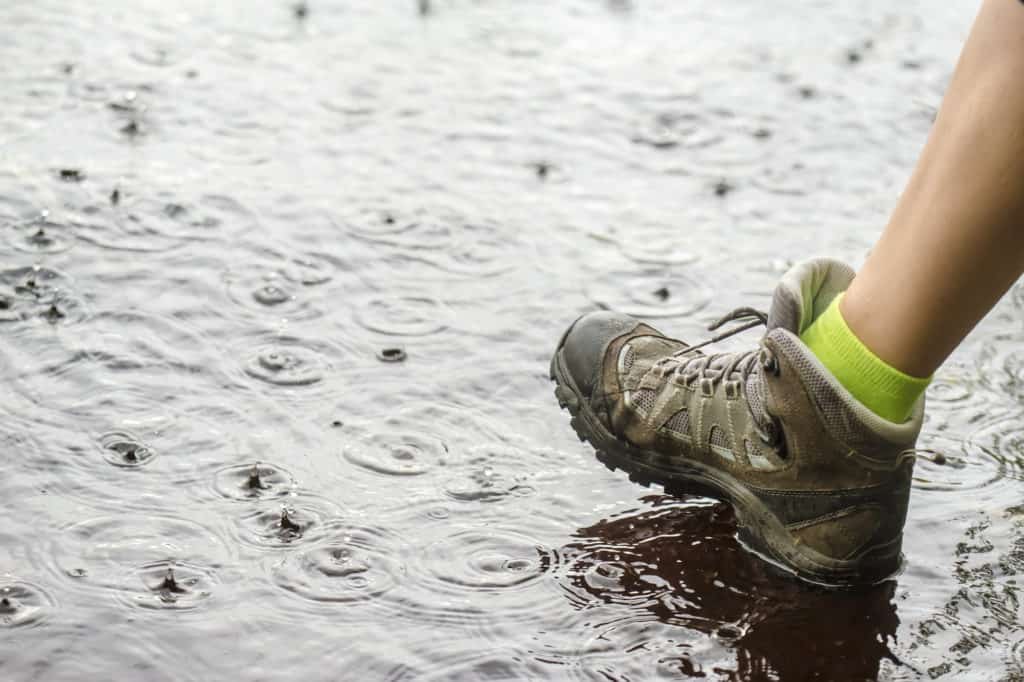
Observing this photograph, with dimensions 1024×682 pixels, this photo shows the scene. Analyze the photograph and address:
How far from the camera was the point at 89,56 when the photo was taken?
5980 millimetres

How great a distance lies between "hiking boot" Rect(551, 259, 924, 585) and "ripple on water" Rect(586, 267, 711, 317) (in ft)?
2.83

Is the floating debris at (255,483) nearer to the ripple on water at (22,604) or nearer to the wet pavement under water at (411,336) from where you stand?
the wet pavement under water at (411,336)

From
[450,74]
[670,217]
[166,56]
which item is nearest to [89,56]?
[166,56]

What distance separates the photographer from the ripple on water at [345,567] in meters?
2.87

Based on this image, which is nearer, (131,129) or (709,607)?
(709,607)

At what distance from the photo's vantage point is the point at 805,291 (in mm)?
3064

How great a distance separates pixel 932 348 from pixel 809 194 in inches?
108

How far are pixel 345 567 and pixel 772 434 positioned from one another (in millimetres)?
1082

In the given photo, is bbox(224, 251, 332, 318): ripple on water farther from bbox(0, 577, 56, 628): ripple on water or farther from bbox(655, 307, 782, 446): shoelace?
bbox(0, 577, 56, 628): ripple on water

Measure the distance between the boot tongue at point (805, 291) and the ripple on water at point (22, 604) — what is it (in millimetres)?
1821

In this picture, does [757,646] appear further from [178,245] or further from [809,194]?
[809,194]

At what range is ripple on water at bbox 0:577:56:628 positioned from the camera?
2.68 m

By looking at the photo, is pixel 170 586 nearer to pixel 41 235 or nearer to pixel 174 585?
pixel 174 585

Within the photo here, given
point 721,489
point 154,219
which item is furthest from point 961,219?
point 154,219
